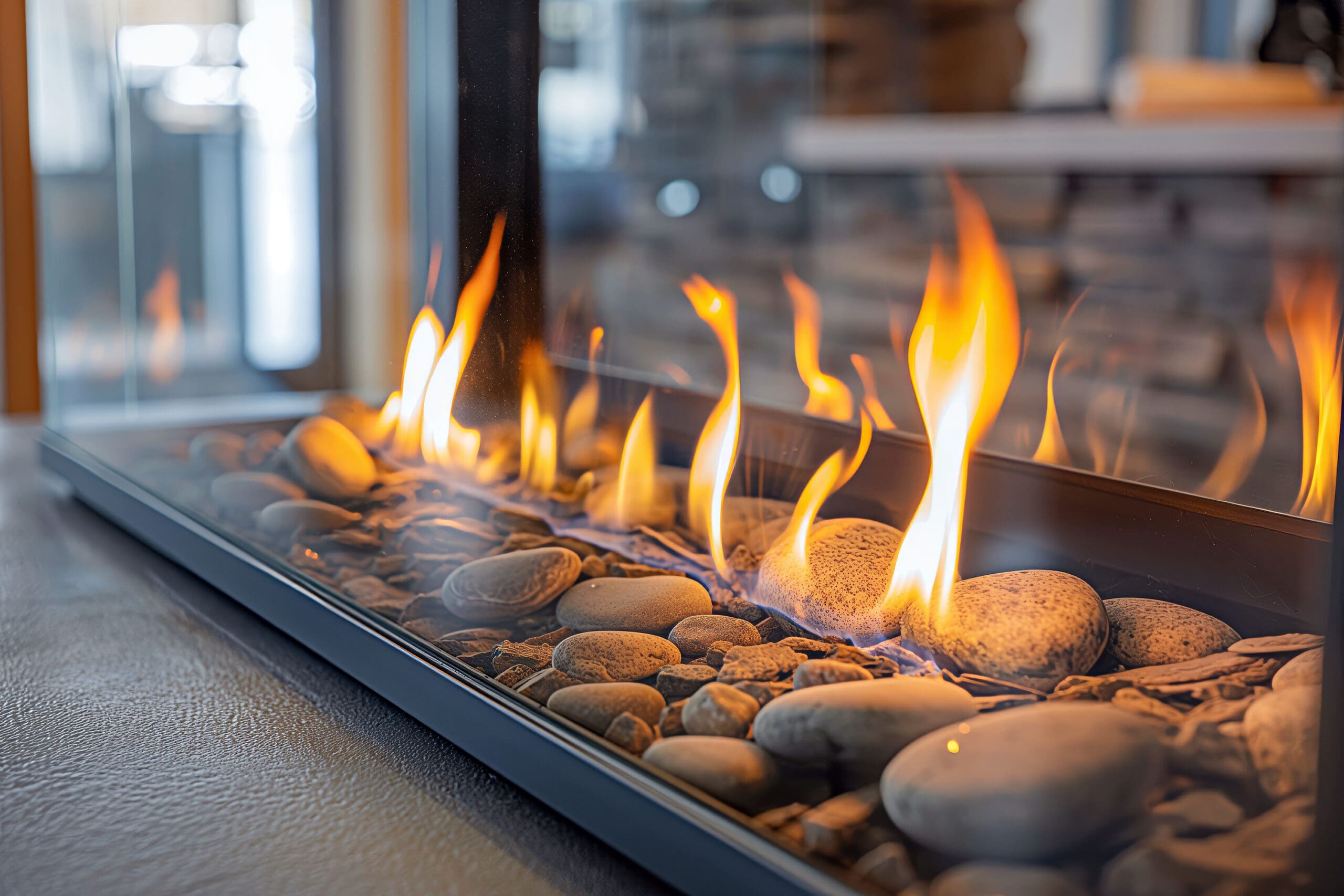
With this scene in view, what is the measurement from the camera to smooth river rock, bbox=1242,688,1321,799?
1.57 ft

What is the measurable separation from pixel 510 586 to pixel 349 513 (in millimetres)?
198

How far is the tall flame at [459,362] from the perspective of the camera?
0.76 meters

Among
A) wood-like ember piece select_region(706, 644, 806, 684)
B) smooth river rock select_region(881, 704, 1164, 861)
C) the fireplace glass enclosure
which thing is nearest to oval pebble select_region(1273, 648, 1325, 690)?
the fireplace glass enclosure

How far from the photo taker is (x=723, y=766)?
539mm

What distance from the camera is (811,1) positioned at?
268 centimetres

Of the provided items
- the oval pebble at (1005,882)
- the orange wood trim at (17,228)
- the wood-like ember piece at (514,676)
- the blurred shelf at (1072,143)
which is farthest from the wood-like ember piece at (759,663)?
the orange wood trim at (17,228)

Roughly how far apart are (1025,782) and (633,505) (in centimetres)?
54

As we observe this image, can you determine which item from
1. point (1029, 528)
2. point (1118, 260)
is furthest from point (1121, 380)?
point (1029, 528)

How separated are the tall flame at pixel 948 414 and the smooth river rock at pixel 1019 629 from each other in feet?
0.04

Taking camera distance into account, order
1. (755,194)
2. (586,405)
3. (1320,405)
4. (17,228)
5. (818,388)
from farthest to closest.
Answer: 1. (755,194)
2. (17,228)
3. (818,388)
4. (586,405)
5. (1320,405)

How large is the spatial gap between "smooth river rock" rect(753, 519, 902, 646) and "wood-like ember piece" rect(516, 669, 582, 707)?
175 mm

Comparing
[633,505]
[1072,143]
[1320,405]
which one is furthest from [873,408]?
[1072,143]

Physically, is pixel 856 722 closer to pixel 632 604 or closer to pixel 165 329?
pixel 632 604

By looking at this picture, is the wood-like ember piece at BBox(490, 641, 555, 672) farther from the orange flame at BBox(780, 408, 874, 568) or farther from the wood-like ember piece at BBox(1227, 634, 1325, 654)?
the wood-like ember piece at BBox(1227, 634, 1325, 654)
